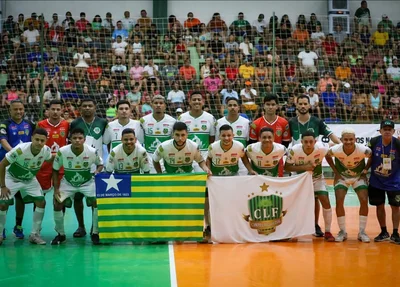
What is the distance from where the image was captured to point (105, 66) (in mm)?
17594

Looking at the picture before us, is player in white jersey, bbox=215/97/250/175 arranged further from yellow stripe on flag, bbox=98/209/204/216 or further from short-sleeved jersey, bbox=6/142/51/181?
short-sleeved jersey, bbox=6/142/51/181

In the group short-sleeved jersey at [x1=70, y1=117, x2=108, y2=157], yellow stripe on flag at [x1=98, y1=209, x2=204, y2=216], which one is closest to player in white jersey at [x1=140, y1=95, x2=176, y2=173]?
short-sleeved jersey at [x1=70, y1=117, x2=108, y2=157]

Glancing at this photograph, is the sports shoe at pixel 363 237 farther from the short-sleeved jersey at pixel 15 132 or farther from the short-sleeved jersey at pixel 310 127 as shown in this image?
the short-sleeved jersey at pixel 15 132

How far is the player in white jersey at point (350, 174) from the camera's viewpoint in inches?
344

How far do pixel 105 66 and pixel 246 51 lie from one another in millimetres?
4348

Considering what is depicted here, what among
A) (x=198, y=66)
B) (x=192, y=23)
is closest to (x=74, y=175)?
(x=198, y=66)

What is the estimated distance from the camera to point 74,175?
867 centimetres

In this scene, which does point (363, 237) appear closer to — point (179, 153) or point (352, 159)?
point (352, 159)

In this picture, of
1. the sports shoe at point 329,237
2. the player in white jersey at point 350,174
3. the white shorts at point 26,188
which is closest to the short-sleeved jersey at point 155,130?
the white shorts at point 26,188

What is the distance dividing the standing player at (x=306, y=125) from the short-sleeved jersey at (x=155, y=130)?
2.00 metres

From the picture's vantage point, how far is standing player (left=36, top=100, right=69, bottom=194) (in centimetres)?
945

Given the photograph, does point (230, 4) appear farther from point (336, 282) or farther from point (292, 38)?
point (336, 282)

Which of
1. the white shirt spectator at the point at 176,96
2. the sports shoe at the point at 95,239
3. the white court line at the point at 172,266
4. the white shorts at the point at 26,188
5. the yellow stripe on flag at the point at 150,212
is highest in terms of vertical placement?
the white shirt spectator at the point at 176,96

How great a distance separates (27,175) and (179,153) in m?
2.25
